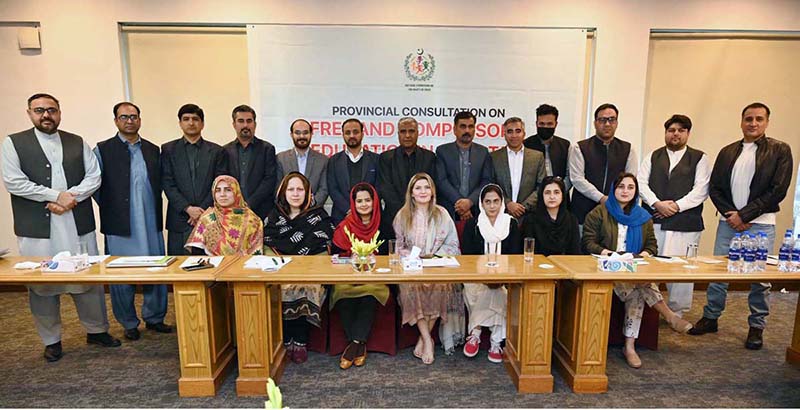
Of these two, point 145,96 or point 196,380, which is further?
point 145,96

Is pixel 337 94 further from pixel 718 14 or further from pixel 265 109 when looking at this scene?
pixel 718 14

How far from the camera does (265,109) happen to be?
12.8 feet

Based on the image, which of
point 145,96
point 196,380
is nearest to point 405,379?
point 196,380

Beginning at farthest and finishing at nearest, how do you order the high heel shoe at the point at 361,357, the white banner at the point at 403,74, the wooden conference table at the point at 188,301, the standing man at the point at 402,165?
1. the white banner at the point at 403,74
2. the standing man at the point at 402,165
3. the high heel shoe at the point at 361,357
4. the wooden conference table at the point at 188,301

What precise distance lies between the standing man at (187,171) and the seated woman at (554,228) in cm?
242

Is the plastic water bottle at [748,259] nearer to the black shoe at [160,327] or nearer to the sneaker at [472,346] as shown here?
the sneaker at [472,346]

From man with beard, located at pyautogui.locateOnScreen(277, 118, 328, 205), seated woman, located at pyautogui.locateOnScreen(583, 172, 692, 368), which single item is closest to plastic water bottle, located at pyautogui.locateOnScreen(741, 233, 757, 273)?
seated woman, located at pyautogui.locateOnScreen(583, 172, 692, 368)

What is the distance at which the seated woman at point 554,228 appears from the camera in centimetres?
285

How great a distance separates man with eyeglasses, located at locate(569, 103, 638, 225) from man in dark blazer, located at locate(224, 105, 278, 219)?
2485 millimetres

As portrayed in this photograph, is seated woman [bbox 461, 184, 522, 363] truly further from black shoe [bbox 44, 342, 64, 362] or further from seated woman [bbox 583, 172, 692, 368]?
black shoe [bbox 44, 342, 64, 362]

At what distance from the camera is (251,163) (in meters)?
3.42

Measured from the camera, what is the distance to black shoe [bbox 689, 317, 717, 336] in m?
3.26

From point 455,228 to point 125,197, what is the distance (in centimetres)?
240

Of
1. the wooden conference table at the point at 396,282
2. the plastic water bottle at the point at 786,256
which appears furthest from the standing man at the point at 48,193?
the plastic water bottle at the point at 786,256
